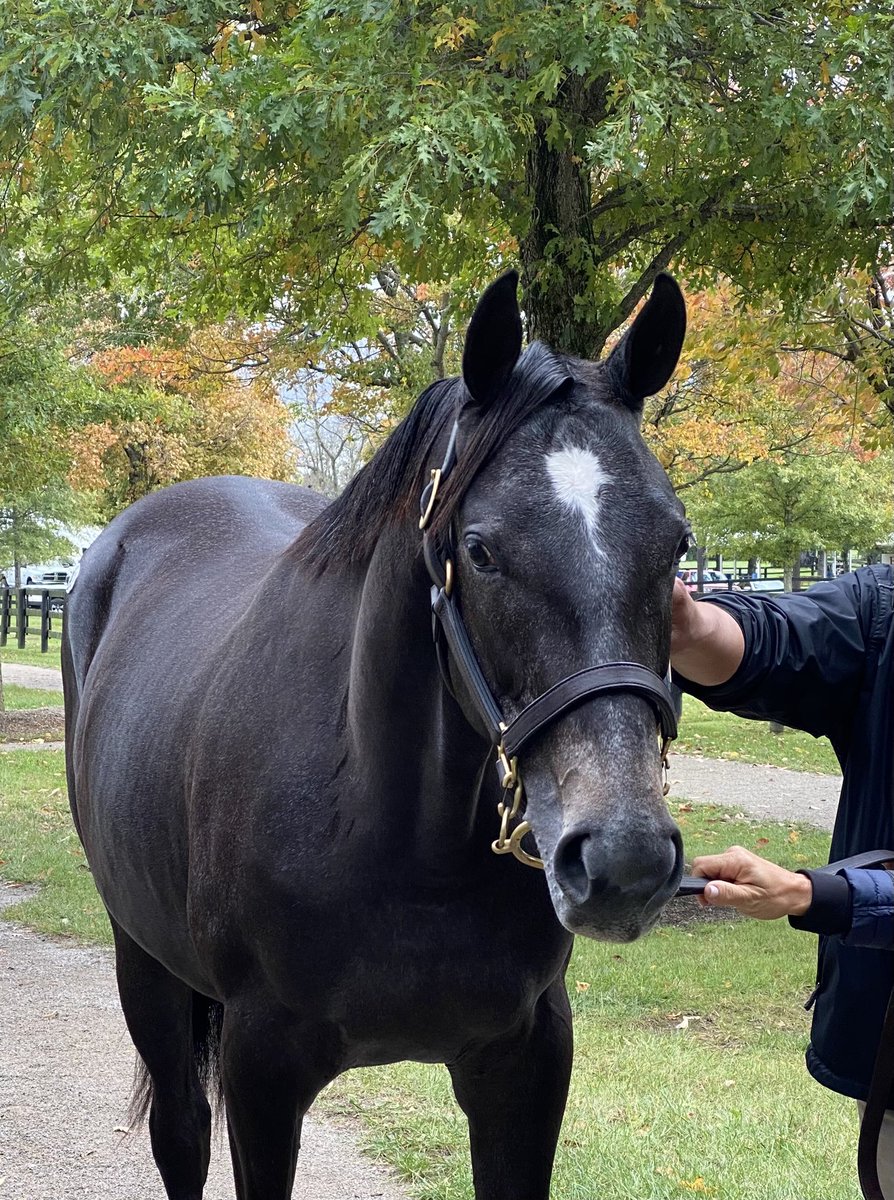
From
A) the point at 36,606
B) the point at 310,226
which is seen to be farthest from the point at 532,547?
the point at 36,606

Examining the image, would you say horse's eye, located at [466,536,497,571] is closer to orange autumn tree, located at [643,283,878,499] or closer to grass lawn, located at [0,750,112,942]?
grass lawn, located at [0,750,112,942]

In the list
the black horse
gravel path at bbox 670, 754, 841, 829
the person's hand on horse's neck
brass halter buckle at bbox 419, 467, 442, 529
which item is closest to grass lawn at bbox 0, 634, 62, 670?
gravel path at bbox 670, 754, 841, 829

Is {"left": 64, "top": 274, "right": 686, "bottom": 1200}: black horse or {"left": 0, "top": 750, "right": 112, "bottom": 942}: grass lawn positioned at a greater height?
{"left": 64, "top": 274, "right": 686, "bottom": 1200}: black horse

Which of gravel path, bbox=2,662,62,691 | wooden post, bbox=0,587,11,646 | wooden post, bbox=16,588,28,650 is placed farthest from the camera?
wooden post, bbox=0,587,11,646

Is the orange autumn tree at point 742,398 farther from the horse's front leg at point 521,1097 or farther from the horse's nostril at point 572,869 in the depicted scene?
the horse's nostril at point 572,869

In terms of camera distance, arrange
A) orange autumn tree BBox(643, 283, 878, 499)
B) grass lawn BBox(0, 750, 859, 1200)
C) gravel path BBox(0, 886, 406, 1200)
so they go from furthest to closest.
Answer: orange autumn tree BBox(643, 283, 878, 499) < gravel path BBox(0, 886, 406, 1200) < grass lawn BBox(0, 750, 859, 1200)

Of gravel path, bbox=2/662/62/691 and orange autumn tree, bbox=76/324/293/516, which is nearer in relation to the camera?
orange autumn tree, bbox=76/324/293/516

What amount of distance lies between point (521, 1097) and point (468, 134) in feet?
12.4

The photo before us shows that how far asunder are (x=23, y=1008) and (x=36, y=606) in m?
27.3

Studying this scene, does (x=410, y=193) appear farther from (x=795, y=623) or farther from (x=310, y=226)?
(x=795, y=623)

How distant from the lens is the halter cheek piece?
72.0 inches

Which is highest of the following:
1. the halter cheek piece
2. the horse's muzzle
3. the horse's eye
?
the horse's eye

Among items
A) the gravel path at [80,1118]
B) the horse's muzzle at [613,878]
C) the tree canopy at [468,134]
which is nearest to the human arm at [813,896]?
the horse's muzzle at [613,878]

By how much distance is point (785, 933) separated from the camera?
7.89m
